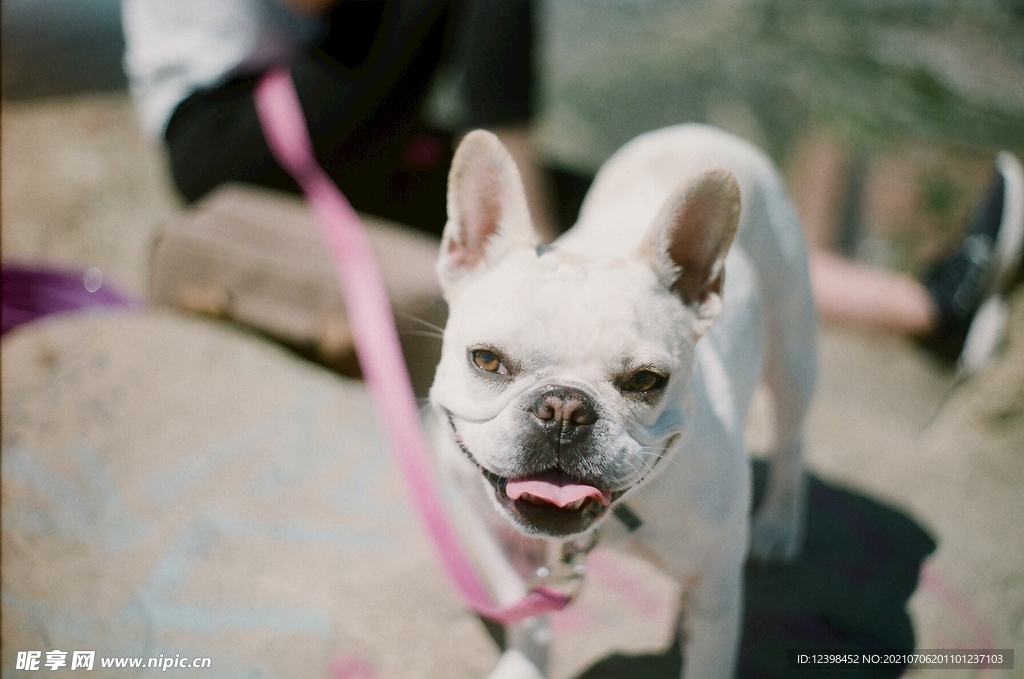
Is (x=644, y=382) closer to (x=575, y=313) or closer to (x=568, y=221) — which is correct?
(x=575, y=313)

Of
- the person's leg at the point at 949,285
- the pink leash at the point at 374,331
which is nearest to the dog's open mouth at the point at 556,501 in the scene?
the pink leash at the point at 374,331

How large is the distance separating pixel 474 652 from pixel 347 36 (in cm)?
269

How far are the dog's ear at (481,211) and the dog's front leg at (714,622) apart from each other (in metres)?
0.82

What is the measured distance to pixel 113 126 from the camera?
17.4 feet

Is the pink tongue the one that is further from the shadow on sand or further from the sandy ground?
the sandy ground

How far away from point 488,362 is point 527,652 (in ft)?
2.63

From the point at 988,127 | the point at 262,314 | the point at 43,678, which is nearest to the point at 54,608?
the point at 43,678

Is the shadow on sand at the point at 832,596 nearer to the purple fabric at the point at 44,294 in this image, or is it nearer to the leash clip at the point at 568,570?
the leash clip at the point at 568,570

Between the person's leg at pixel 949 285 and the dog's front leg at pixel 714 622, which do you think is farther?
the person's leg at pixel 949 285

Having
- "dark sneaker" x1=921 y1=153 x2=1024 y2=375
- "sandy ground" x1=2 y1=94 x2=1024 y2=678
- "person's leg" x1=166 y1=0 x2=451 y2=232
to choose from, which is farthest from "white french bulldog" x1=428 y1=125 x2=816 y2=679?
"dark sneaker" x1=921 y1=153 x2=1024 y2=375

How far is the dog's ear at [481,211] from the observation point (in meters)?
1.50

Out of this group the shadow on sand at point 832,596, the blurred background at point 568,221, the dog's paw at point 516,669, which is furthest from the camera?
the blurred background at point 568,221

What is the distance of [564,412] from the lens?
4.35 ft

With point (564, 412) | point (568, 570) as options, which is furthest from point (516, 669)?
point (564, 412)
